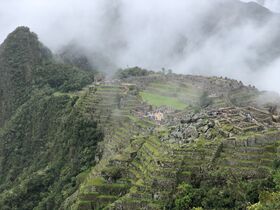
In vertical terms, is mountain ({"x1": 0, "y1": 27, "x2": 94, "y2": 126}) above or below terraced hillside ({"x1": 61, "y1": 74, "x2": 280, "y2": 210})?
above

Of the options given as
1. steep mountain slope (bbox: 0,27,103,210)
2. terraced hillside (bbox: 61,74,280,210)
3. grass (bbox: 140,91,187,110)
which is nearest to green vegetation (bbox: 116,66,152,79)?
steep mountain slope (bbox: 0,27,103,210)

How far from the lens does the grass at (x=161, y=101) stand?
64.2 m

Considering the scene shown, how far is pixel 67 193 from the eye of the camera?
1858 inches

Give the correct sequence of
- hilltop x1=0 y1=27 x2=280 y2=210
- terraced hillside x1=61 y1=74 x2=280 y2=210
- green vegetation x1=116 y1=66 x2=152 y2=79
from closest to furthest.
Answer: terraced hillside x1=61 y1=74 x2=280 y2=210, hilltop x1=0 y1=27 x2=280 y2=210, green vegetation x1=116 y1=66 x2=152 y2=79

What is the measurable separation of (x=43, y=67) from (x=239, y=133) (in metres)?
69.4

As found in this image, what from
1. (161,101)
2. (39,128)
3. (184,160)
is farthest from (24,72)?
(184,160)

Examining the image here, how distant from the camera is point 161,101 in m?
67.1

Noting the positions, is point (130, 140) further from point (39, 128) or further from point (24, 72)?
point (24, 72)

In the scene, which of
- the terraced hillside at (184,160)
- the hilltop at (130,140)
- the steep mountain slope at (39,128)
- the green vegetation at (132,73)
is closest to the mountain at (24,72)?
the steep mountain slope at (39,128)

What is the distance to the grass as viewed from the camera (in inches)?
2527

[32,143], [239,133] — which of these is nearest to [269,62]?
[32,143]

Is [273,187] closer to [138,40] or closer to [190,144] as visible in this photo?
[190,144]

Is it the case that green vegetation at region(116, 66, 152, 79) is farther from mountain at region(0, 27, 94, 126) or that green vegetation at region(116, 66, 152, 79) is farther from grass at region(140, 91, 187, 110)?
grass at region(140, 91, 187, 110)

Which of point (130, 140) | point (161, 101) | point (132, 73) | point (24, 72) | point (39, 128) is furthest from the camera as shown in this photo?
point (24, 72)
